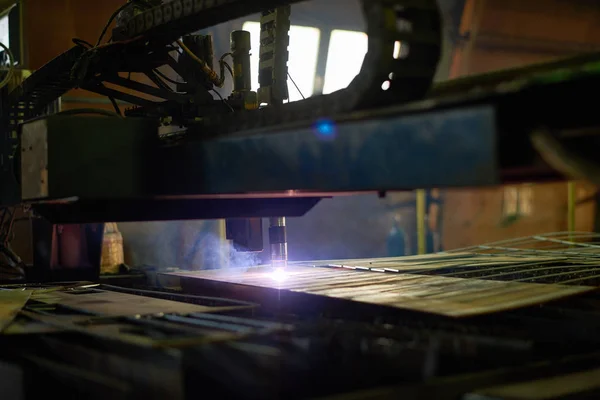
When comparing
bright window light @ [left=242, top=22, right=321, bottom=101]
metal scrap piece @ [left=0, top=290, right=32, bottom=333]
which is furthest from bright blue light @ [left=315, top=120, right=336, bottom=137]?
bright window light @ [left=242, top=22, right=321, bottom=101]

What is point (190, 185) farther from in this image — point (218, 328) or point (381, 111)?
point (381, 111)

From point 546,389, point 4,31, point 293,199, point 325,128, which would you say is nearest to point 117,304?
point 293,199

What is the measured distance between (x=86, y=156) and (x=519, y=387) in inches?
40.0

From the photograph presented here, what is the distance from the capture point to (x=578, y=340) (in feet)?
5.91

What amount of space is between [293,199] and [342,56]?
5.11 metres

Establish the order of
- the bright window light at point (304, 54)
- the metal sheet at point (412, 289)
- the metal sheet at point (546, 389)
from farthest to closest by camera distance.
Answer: the bright window light at point (304, 54) < the metal sheet at point (412, 289) < the metal sheet at point (546, 389)

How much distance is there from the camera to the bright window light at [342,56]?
7000mm

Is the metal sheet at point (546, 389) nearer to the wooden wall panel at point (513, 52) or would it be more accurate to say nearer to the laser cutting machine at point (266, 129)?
the laser cutting machine at point (266, 129)

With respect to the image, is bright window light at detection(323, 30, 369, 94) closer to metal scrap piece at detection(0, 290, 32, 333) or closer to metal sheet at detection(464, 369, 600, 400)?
metal scrap piece at detection(0, 290, 32, 333)

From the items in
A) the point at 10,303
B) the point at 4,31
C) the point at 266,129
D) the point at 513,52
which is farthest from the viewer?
the point at 513,52

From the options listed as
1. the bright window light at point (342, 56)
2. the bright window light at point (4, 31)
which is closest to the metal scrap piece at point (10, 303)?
the bright window light at point (4, 31)

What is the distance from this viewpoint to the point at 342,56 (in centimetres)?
708

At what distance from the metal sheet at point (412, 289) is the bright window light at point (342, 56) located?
459 centimetres

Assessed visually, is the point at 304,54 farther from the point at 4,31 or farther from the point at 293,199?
the point at 293,199
